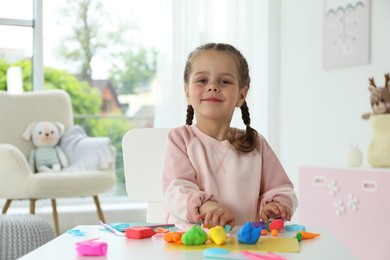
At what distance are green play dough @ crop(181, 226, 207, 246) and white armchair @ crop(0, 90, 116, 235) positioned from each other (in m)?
2.63

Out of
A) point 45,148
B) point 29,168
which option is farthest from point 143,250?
point 45,148

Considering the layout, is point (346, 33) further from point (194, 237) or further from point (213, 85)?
point (194, 237)

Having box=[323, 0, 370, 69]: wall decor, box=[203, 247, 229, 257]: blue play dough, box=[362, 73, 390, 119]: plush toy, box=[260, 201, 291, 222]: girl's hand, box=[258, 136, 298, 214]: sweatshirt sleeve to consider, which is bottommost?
box=[260, 201, 291, 222]: girl's hand

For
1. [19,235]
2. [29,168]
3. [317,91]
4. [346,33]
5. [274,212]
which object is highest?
[346,33]

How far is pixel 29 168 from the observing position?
3.41m

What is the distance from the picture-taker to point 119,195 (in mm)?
4848

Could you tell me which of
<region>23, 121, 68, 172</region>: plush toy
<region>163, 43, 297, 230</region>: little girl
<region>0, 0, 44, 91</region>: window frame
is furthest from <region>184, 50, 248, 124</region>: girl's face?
<region>0, 0, 44, 91</region>: window frame

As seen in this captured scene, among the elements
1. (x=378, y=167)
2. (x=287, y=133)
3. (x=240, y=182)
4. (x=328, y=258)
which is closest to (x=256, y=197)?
(x=240, y=182)

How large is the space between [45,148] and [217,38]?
1.39 meters

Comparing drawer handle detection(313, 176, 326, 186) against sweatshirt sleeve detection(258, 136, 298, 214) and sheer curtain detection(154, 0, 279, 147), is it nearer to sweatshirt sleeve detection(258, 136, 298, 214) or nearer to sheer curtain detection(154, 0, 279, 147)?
sheer curtain detection(154, 0, 279, 147)

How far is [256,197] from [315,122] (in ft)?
7.61

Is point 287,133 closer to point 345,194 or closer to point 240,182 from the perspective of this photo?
point 345,194

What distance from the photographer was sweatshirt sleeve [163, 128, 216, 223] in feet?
3.75

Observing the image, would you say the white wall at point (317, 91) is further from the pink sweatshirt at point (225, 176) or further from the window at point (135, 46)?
the pink sweatshirt at point (225, 176)
